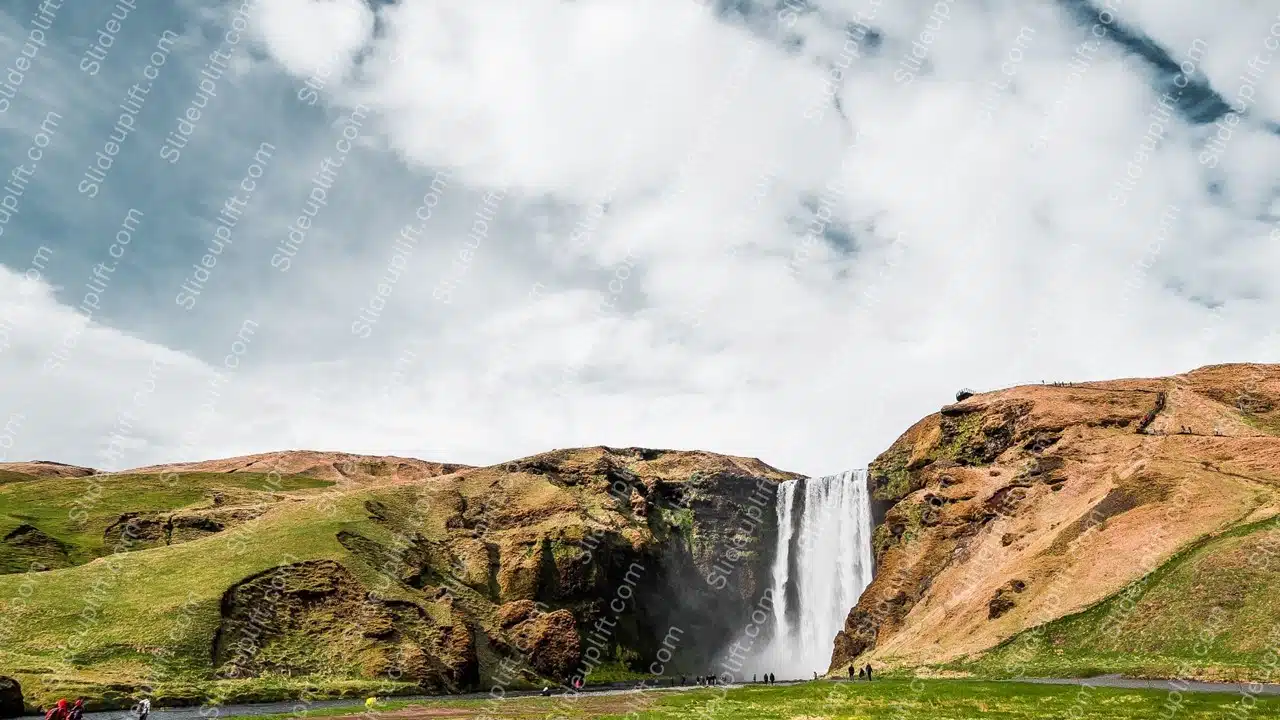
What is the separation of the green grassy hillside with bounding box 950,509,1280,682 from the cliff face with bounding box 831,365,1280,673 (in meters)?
2.67

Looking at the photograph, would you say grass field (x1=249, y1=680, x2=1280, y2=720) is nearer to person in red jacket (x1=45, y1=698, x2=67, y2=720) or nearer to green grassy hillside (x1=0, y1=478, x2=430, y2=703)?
person in red jacket (x1=45, y1=698, x2=67, y2=720)

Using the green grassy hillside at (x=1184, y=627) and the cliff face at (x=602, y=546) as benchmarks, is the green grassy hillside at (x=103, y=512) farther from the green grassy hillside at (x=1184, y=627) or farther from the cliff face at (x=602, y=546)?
the green grassy hillside at (x=1184, y=627)

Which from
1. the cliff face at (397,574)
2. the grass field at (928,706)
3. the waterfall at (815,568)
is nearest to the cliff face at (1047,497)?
the waterfall at (815,568)

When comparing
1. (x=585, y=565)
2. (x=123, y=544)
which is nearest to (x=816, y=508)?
(x=585, y=565)

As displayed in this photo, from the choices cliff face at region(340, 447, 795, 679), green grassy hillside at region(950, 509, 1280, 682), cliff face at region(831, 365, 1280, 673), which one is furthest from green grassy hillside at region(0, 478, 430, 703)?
cliff face at region(831, 365, 1280, 673)

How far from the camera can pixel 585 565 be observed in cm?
12738

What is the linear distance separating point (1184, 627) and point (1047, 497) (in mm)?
38027

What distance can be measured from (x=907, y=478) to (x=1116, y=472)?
128 ft

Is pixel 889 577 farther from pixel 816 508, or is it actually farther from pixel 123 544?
pixel 123 544

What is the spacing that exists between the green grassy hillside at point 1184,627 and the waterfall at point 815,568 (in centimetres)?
5575

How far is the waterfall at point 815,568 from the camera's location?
401 feet

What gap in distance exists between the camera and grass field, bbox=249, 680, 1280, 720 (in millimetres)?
32875

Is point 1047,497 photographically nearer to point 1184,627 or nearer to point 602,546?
point 1184,627

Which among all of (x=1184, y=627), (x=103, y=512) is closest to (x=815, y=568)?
(x=1184, y=627)
